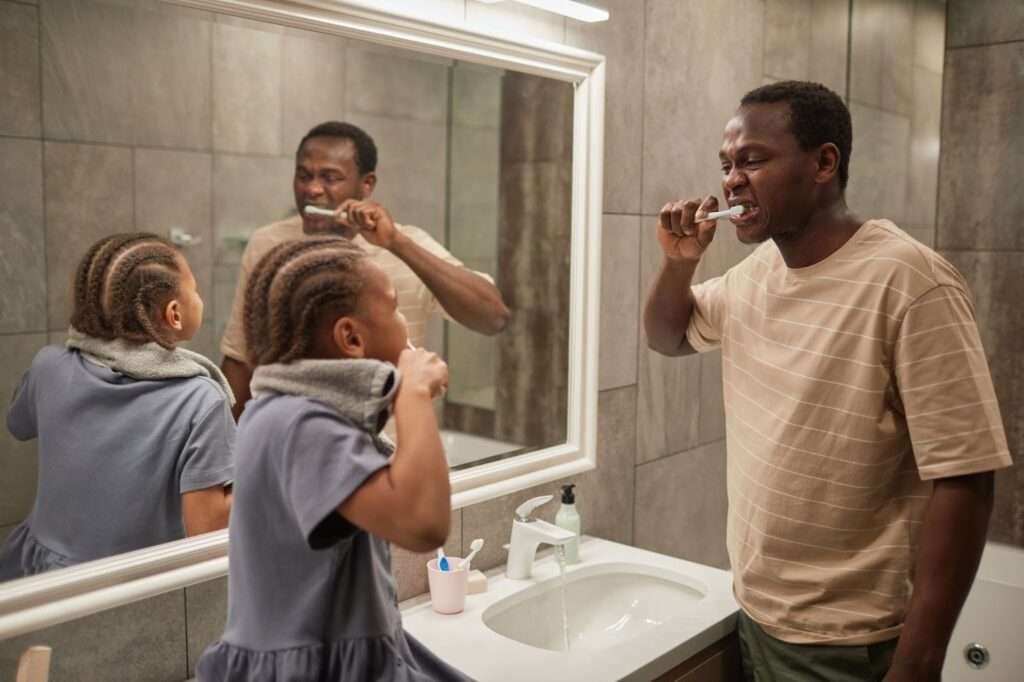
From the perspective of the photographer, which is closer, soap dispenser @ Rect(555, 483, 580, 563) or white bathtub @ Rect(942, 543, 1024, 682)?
soap dispenser @ Rect(555, 483, 580, 563)

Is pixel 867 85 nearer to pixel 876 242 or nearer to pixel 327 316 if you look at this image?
pixel 876 242

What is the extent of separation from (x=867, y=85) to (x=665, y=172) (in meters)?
1.09

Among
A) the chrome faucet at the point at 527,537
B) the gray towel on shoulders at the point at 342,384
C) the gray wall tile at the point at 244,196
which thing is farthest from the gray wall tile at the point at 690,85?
the gray towel on shoulders at the point at 342,384

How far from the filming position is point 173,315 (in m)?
1.21

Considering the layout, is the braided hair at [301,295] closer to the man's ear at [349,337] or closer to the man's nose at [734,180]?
the man's ear at [349,337]

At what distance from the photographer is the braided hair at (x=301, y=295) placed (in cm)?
92

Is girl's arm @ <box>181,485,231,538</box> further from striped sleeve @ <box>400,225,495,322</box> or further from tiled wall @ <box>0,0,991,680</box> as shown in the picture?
striped sleeve @ <box>400,225,495,322</box>

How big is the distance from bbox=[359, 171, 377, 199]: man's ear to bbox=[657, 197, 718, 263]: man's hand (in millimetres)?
496

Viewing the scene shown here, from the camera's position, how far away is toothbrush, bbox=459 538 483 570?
5.07 ft

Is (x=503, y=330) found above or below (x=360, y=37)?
below

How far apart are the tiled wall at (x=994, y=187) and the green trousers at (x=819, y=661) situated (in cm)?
183

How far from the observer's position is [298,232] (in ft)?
4.43

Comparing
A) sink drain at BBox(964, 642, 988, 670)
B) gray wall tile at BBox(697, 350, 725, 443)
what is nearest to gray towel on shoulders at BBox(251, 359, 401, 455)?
gray wall tile at BBox(697, 350, 725, 443)

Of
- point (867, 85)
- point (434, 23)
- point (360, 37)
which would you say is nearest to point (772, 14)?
point (867, 85)
